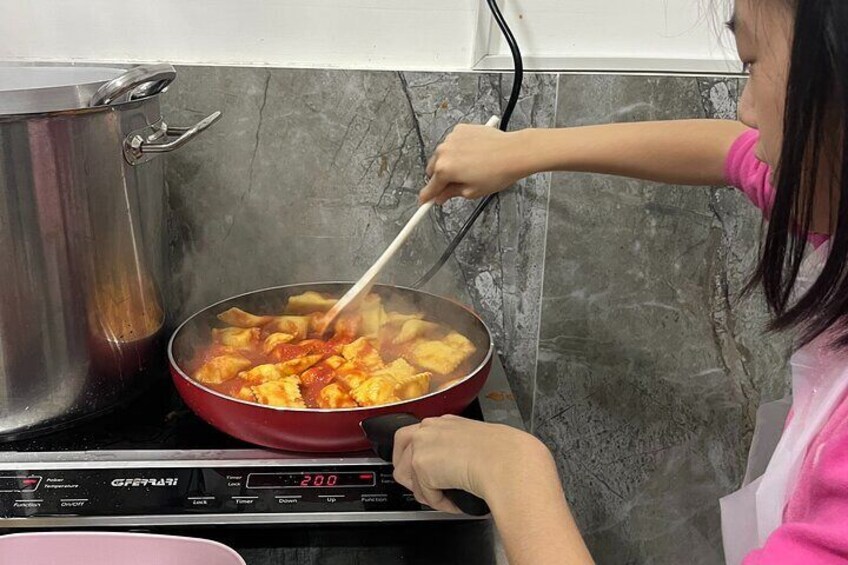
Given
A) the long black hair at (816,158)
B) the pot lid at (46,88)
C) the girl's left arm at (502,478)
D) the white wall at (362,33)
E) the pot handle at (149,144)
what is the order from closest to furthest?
the long black hair at (816,158) < the girl's left arm at (502,478) < the pot lid at (46,88) < the pot handle at (149,144) < the white wall at (362,33)

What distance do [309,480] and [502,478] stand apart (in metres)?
0.24

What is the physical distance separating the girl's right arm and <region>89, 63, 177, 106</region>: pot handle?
0.34 m

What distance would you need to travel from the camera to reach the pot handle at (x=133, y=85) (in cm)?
84

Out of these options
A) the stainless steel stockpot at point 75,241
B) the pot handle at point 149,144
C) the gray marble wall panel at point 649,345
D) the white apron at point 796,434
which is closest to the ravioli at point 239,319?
the stainless steel stockpot at point 75,241

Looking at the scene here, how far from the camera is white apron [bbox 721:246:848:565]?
0.68 m

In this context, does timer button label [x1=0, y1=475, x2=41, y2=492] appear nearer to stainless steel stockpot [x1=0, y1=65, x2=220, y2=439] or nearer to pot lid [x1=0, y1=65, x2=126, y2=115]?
stainless steel stockpot [x1=0, y1=65, x2=220, y2=439]

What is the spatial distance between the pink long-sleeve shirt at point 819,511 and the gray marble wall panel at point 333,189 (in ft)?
2.11

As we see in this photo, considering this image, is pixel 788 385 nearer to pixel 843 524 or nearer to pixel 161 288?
pixel 843 524

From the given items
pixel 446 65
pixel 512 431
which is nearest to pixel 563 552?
pixel 512 431

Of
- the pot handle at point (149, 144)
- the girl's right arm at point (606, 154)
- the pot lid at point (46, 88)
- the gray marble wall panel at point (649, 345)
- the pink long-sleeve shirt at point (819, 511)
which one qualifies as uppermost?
the pot lid at point (46, 88)

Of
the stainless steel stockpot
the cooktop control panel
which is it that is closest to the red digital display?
the cooktop control panel

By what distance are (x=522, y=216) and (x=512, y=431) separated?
20.5 inches

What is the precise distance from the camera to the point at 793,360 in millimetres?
764

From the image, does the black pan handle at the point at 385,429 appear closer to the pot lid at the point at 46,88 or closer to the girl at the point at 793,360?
the girl at the point at 793,360
